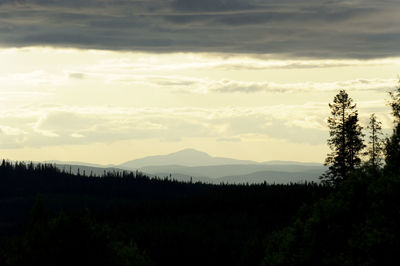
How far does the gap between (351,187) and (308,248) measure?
728cm

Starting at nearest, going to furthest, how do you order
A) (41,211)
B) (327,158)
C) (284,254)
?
1. (284,254)
2. (41,211)
3. (327,158)

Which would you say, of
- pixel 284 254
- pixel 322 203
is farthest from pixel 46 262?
pixel 322 203

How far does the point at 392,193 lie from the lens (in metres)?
58.0

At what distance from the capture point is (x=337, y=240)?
215ft

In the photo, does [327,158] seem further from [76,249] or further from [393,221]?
[393,221]

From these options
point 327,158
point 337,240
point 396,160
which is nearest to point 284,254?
point 337,240

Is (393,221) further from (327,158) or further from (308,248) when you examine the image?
(327,158)

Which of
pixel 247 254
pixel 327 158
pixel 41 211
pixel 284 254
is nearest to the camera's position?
pixel 284 254

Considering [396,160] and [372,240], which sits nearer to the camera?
[372,240]

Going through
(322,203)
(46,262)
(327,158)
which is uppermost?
(327,158)

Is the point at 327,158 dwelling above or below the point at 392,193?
above

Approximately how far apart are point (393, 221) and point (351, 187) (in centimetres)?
877

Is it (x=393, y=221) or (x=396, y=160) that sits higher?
(x=396, y=160)

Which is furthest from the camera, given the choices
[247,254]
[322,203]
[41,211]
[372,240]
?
[247,254]
